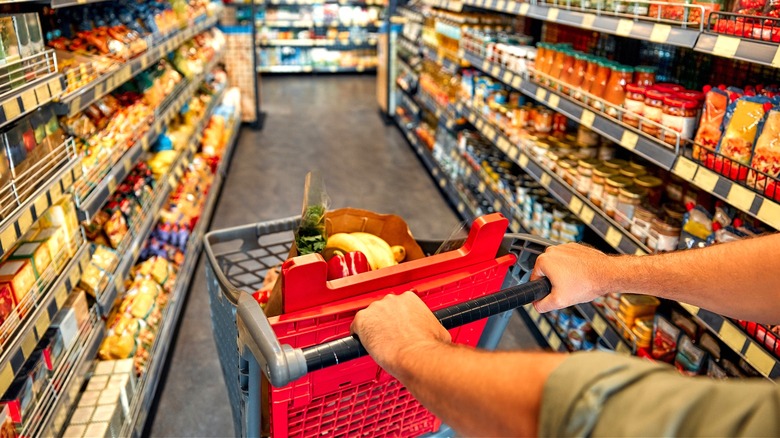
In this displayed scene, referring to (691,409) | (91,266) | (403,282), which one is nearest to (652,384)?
(691,409)

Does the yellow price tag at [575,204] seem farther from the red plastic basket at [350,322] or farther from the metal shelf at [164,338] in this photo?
the metal shelf at [164,338]

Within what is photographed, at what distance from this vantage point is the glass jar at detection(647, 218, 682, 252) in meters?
2.17

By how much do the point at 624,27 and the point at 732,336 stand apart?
1.18 meters

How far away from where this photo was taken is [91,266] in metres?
2.31

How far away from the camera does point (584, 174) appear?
2.73m

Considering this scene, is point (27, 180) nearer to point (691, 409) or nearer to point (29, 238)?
point (29, 238)

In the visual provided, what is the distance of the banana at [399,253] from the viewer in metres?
1.59

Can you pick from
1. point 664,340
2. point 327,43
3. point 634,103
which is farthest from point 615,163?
point 327,43

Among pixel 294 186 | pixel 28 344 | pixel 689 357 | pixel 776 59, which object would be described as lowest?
pixel 294 186

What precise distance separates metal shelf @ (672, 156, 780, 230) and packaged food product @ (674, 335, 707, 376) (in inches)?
21.8

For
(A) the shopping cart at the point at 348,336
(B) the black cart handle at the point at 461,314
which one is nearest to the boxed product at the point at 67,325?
(A) the shopping cart at the point at 348,336

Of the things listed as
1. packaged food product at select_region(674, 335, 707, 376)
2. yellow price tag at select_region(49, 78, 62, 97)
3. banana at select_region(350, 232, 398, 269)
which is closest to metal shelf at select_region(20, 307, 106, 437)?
yellow price tag at select_region(49, 78, 62, 97)

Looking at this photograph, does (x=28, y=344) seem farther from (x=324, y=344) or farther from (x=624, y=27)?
(x=624, y=27)

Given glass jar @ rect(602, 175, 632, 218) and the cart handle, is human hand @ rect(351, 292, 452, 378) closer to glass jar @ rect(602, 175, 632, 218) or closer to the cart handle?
the cart handle
